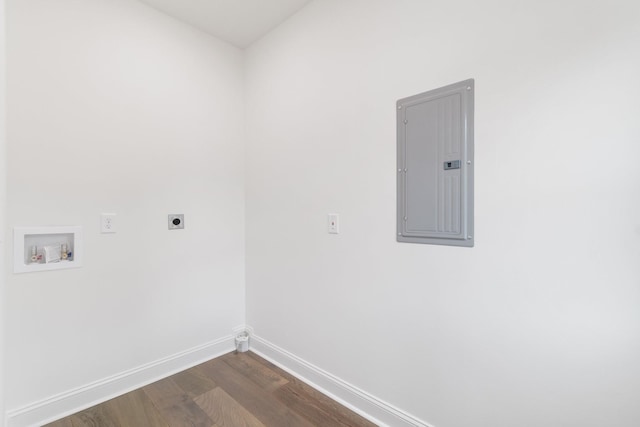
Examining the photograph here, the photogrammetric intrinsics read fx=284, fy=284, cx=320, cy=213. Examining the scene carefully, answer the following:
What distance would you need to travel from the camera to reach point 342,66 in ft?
5.78

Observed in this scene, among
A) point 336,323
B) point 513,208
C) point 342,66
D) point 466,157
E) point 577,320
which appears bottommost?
point 336,323

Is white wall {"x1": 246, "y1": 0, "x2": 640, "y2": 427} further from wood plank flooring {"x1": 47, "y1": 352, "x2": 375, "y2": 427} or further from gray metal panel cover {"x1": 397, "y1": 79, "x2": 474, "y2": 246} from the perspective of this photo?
wood plank flooring {"x1": 47, "y1": 352, "x2": 375, "y2": 427}

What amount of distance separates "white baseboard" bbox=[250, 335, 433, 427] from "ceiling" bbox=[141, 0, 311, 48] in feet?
8.19

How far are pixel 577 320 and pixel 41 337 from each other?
8.52 feet

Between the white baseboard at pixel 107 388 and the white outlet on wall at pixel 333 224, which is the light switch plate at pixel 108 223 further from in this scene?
the white outlet on wall at pixel 333 224

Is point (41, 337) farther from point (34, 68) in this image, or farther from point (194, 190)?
point (34, 68)

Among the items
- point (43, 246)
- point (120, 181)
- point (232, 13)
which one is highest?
point (232, 13)

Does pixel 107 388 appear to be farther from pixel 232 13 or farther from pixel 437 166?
pixel 232 13

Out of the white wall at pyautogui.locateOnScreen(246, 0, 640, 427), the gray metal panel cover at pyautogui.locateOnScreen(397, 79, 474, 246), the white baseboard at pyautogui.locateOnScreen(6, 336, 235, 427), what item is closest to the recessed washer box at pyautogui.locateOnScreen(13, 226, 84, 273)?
the white baseboard at pyautogui.locateOnScreen(6, 336, 235, 427)

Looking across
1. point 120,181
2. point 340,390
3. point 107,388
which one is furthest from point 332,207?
point 107,388

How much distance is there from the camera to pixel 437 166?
4.41ft

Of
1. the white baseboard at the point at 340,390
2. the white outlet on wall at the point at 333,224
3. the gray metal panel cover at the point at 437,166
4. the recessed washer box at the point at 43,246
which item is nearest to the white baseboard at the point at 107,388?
the white baseboard at the point at 340,390

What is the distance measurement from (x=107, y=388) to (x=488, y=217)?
95.2 inches

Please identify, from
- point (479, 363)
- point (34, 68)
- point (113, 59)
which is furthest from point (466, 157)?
point (34, 68)
